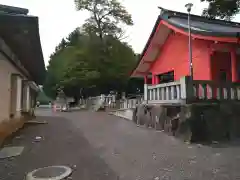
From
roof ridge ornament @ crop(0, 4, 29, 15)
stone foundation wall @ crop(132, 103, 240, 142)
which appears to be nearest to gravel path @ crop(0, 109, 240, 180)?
stone foundation wall @ crop(132, 103, 240, 142)

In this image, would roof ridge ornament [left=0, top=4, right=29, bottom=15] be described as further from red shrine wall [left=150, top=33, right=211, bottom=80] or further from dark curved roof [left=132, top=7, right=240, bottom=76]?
red shrine wall [left=150, top=33, right=211, bottom=80]

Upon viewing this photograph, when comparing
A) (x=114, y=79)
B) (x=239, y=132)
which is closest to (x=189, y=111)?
(x=239, y=132)

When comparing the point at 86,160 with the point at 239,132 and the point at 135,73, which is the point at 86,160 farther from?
the point at 135,73

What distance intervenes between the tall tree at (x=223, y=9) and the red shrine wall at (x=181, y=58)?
7.24m

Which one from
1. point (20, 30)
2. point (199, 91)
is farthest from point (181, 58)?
point (20, 30)

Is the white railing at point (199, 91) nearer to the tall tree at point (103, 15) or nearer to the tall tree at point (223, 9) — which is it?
the tall tree at point (223, 9)

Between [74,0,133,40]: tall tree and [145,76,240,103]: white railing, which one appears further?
[74,0,133,40]: tall tree

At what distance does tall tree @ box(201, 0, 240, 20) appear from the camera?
55.9 ft

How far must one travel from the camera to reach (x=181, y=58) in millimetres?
12320

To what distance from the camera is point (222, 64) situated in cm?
1084

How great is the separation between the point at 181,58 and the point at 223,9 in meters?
8.62

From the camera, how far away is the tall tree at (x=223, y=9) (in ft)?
55.9

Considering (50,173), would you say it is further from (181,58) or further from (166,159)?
(181,58)

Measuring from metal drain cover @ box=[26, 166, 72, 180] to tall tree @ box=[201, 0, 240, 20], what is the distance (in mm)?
17086
